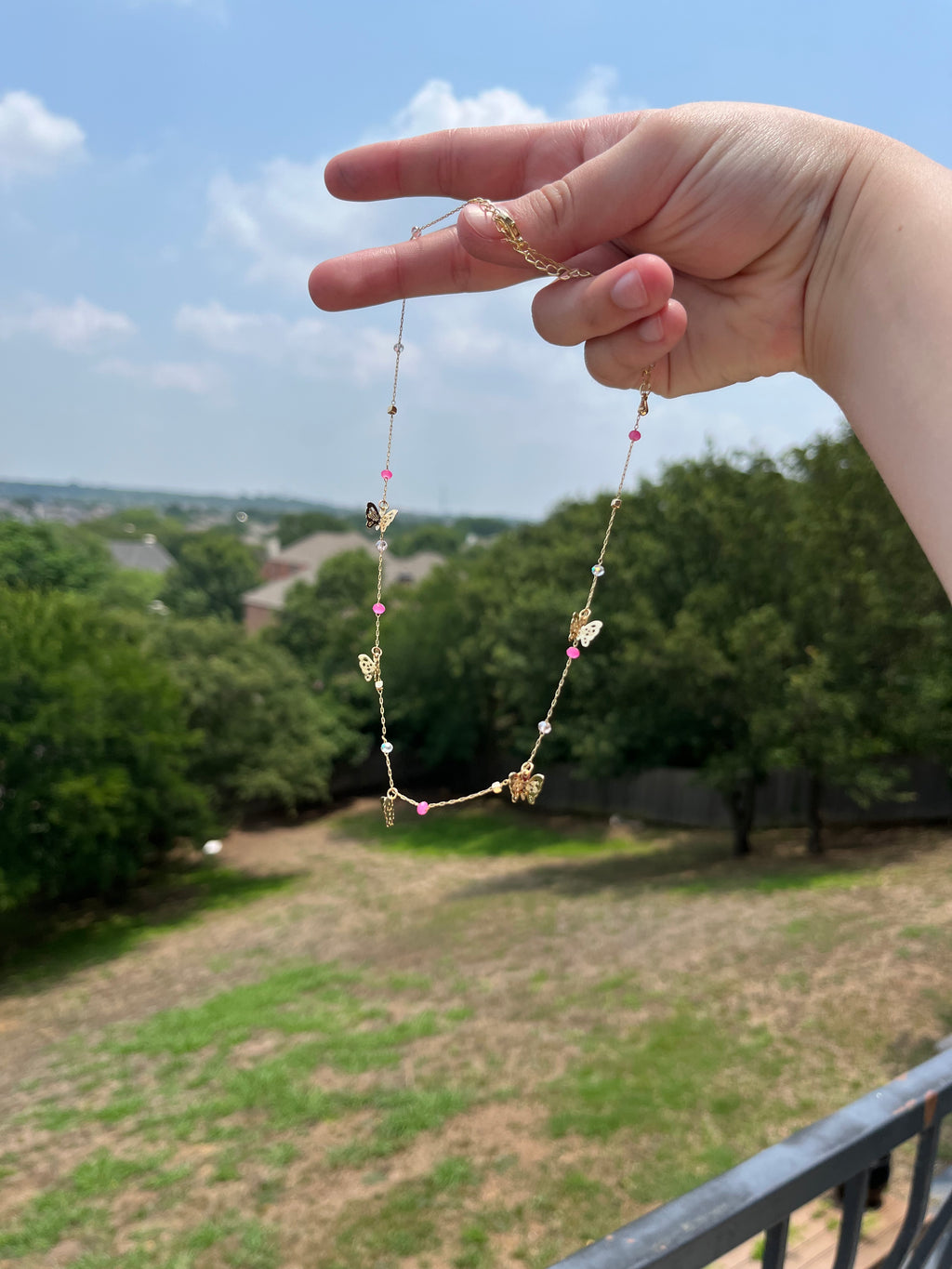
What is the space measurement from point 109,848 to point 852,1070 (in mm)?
11123

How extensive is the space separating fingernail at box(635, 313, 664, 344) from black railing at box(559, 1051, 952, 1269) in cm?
110

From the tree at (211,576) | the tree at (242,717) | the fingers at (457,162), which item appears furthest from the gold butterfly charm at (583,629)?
the tree at (211,576)

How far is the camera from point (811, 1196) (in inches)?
48.8

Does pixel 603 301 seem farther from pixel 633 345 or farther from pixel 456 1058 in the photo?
pixel 456 1058

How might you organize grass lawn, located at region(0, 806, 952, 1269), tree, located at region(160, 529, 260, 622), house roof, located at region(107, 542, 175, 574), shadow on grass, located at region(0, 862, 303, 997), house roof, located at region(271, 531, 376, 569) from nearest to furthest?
grass lawn, located at region(0, 806, 952, 1269) < shadow on grass, located at region(0, 862, 303, 997) < tree, located at region(160, 529, 260, 622) < house roof, located at region(271, 531, 376, 569) < house roof, located at region(107, 542, 175, 574)

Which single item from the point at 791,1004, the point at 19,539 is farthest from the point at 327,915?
the point at 19,539

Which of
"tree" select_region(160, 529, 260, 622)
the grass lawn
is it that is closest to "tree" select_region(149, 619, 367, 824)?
the grass lawn

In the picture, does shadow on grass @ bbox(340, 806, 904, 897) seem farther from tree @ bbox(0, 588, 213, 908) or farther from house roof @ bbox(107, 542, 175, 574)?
house roof @ bbox(107, 542, 175, 574)

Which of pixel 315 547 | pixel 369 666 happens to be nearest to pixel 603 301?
pixel 369 666

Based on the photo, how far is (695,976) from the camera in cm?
759

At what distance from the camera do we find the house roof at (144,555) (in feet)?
164

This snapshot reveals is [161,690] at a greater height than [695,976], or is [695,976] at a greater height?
[161,690]

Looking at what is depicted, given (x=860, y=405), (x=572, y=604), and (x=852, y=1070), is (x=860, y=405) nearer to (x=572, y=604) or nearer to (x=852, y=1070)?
(x=852, y=1070)

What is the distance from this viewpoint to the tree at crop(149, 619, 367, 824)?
17375 mm
